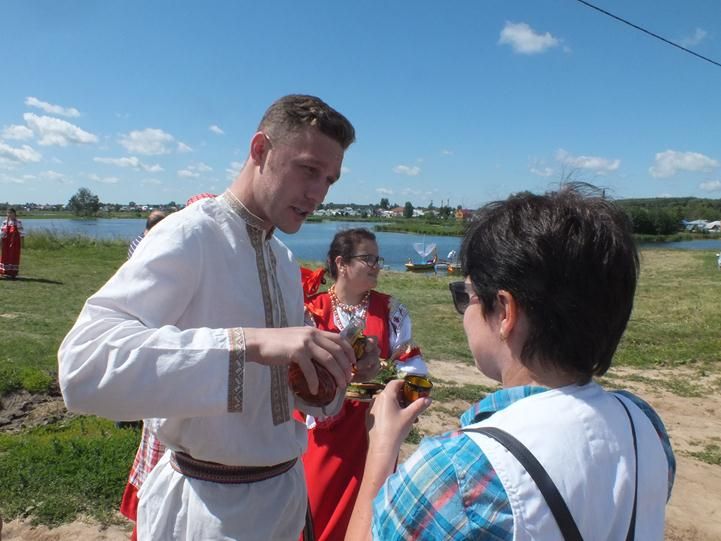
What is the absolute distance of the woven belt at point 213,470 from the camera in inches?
62.4

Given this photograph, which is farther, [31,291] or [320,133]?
[31,291]

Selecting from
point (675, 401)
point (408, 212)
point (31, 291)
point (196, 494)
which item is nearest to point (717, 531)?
point (675, 401)

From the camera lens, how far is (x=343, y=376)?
1.26 meters

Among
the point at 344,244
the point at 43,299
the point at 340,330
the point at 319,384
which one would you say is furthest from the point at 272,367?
the point at 43,299

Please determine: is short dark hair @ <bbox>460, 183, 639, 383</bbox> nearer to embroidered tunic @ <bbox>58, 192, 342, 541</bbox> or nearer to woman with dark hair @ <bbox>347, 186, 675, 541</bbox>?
woman with dark hair @ <bbox>347, 186, 675, 541</bbox>

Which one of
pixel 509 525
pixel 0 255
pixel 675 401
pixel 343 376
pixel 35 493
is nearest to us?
pixel 509 525

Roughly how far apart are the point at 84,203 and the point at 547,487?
88638 millimetres

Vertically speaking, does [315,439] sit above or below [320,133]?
below

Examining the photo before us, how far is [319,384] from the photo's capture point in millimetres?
1388

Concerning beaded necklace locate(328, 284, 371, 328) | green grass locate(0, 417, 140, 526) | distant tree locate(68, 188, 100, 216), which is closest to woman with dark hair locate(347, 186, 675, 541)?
beaded necklace locate(328, 284, 371, 328)

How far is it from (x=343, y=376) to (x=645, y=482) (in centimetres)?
63

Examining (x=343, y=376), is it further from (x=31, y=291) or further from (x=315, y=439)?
(x=31, y=291)

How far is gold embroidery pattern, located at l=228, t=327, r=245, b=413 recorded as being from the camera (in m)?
1.20

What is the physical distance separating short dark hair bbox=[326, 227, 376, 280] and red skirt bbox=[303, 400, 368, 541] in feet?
3.69
